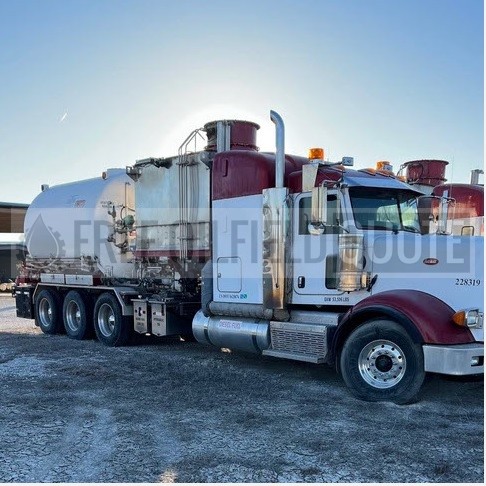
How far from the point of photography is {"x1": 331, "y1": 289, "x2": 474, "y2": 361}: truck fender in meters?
6.30

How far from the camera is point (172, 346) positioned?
1133 cm

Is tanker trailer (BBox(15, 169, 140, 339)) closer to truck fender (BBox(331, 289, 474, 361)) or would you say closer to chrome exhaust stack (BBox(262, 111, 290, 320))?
chrome exhaust stack (BBox(262, 111, 290, 320))

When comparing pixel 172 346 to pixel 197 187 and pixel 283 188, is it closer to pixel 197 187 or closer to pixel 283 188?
pixel 197 187

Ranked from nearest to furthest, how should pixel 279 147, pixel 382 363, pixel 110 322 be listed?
pixel 382 363 < pixel 279 147 < pixel 110 322

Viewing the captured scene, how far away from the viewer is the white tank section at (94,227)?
39.0 ft

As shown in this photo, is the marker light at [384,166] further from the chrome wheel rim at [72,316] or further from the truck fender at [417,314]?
the chrome wheel rim at [72,316]

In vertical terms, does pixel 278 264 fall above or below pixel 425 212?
below

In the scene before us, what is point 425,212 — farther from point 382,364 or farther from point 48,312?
point 48,312

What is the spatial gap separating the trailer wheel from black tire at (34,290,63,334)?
1.85 m

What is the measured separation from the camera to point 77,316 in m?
12.6

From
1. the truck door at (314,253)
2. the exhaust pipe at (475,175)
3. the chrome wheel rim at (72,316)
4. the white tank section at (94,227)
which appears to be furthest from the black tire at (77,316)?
the exhaust pipe at (475,175)

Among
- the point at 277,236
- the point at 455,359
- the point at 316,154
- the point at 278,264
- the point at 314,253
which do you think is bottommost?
the point at 455,359

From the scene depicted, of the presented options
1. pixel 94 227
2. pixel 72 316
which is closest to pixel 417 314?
pixel 94 227

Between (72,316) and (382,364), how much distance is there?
805 centimetres
